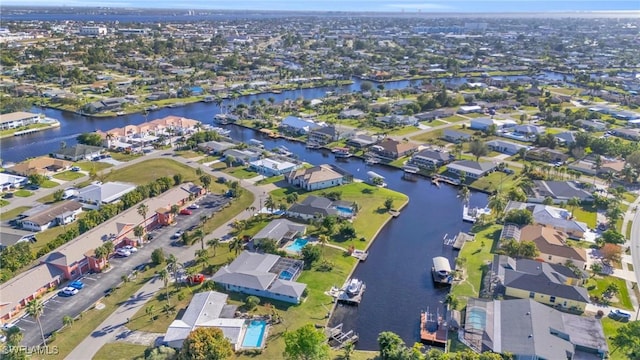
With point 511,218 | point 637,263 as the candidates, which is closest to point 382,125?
point 511,218

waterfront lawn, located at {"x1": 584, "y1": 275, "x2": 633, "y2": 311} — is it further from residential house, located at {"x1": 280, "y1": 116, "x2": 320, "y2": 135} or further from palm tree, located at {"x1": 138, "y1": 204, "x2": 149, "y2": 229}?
residential house, located at {"x1": 280, "y1": 116, "x2": 320, "y2": 135}

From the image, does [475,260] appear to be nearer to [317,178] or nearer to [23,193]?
[317,178]

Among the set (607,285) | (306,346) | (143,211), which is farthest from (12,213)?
(607,285)

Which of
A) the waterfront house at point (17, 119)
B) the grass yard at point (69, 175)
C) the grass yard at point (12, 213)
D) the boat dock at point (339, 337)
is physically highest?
the waterfront house at point (17, 119)

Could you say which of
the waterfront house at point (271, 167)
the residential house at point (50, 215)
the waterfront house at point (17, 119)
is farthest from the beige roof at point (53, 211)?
the waterfront house at point (17, 119)

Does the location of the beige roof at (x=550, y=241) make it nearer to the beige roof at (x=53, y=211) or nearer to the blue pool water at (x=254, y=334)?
the blue pool water at (x=254, y=334)

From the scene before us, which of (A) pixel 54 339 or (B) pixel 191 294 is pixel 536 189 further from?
(A) pixel 54 339
